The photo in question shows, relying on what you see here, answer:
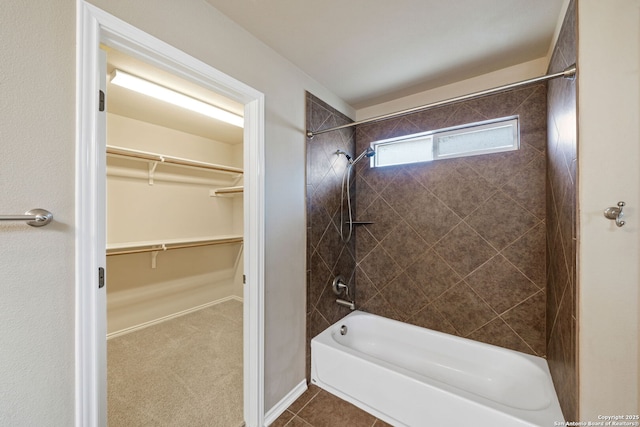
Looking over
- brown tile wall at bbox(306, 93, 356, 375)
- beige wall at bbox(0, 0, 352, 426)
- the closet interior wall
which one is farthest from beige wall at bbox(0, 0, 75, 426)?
the closet interior wall

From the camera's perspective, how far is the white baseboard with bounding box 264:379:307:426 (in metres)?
1.62

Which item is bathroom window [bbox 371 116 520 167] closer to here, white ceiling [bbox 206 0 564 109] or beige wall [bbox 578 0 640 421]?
white ceiling [bbox 206 0 564 109]

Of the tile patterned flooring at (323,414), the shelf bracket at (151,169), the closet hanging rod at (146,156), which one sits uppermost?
the closet hanging rod at (146,156)

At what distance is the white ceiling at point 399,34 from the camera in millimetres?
1335

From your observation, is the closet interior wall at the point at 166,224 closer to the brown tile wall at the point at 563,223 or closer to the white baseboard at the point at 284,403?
the white baseboard at the point at 284,403

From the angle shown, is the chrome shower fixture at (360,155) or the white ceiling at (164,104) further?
the chrome shower fixture at (360,155)

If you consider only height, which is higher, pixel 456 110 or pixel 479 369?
pixel 456 110

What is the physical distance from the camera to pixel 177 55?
118 centimetres

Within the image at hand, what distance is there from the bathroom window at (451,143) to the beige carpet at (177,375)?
2348 millimetres

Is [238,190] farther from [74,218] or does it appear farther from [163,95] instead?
[74,218]

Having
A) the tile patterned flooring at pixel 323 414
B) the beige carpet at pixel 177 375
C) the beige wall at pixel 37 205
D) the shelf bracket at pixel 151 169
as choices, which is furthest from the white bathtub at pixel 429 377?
the shelf bracket at pixel 151 169

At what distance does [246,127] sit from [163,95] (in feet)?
3.73

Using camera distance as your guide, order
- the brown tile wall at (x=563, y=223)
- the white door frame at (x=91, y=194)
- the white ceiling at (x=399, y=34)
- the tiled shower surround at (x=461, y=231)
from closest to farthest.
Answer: the white door frame at (x=91, y=194), the brown tile wall at (x=563, y=223), the white ceiling at (x=399, y=34), the tiled shower surround at (x=461, y=231)

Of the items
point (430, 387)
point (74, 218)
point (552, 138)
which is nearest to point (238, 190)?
point (74, 218)
